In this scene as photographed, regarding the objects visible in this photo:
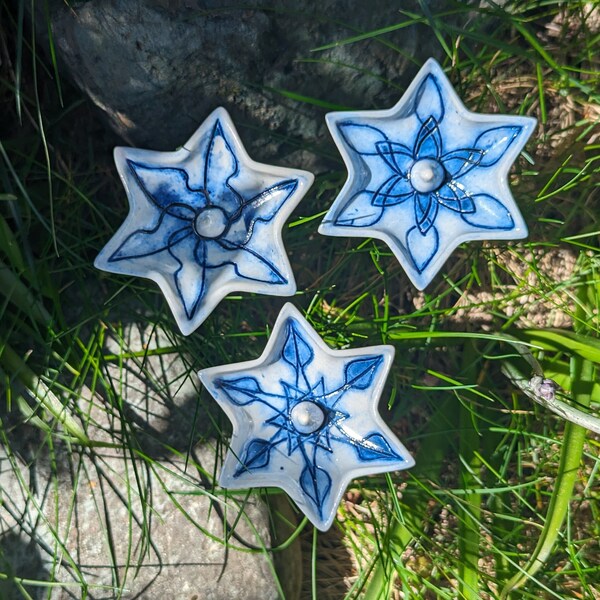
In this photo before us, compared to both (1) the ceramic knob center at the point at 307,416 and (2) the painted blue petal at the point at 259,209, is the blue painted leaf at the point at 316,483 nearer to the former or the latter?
(1) the ceramic knob center at the point at 307,416

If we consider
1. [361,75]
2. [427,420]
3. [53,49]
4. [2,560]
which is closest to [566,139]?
[361,75]

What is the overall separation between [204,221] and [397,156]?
306 millimetres

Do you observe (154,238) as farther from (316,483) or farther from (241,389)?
(316,483)

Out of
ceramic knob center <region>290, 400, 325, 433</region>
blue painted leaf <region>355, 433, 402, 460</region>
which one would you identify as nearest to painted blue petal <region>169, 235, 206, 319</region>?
ceramic knob center <region>290, 400, 325, 433</region>

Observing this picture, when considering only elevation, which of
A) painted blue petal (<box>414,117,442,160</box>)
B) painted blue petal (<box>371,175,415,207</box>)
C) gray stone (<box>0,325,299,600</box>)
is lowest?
gray stone (<box>0,325,299,600</box>)

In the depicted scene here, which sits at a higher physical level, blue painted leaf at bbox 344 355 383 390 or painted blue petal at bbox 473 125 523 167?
painted blue petal at bbox 473 125 523 167

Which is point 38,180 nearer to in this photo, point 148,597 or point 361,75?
point 361,75

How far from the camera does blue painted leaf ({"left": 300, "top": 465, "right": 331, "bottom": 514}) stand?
1062mm

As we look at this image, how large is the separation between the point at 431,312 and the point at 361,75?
0.38 meters

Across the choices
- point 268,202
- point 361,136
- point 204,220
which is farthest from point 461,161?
point 204,220

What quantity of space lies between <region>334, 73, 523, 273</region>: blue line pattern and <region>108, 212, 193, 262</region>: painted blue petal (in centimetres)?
25

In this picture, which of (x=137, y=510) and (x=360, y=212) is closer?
(x=360, y=212)

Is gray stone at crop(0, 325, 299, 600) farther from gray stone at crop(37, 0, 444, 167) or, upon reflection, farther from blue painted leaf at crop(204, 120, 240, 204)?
gray stone at crop(37, 0, 444, 167)

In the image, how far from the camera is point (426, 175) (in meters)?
1.07
